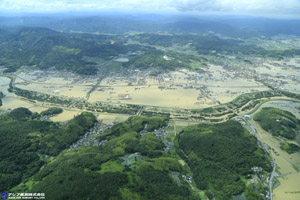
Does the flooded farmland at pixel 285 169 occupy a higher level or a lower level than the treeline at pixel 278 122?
lower

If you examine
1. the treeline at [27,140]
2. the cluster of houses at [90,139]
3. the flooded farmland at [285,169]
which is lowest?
the cluster of houses at [90,139]

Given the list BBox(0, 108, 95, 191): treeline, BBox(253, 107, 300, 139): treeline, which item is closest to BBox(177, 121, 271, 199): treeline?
BBox(253, 107, 300, 139): treeline

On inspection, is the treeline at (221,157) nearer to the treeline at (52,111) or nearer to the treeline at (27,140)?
the treeline at (27,140)

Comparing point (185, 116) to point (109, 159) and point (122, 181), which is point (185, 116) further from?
point (122, 181)

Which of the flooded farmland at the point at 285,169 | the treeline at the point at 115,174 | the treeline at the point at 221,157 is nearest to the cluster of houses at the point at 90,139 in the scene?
the treeline at the point at 115,174

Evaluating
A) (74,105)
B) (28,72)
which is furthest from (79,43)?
(74,105)

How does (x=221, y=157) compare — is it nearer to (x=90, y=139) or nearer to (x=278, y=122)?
(x=278, y=122)

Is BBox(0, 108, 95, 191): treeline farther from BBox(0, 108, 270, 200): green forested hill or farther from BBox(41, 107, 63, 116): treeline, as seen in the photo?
BBox(41, 107, 63, 116): treeline
